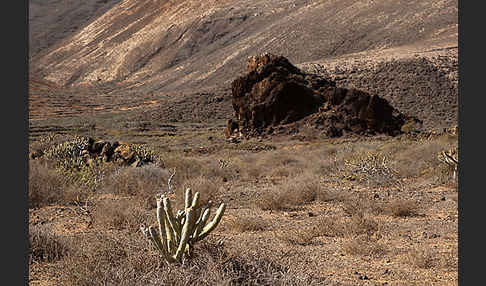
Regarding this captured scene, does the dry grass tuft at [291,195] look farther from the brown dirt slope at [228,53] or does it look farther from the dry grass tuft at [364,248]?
the brown dirt slope at [228,53]

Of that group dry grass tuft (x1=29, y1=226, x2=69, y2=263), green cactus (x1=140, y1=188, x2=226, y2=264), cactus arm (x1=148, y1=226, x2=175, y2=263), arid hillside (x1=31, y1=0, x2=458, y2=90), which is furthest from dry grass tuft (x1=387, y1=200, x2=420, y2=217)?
arid hillside (x1=31, y1=0, x2=458, y2=90)

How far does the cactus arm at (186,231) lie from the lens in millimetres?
3676

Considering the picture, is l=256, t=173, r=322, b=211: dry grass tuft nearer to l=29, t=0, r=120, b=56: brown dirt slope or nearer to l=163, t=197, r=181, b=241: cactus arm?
l=163, t=197, r=181, b=241: cactus arm

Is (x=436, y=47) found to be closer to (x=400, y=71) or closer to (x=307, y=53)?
(x=400, y=71)

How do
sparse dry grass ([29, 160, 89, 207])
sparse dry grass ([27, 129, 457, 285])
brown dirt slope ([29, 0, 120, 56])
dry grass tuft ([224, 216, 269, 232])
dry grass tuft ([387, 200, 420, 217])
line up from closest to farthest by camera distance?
1. sparse dry grass ([27, 129, 457, 285])
2. dry grass tuft ([224, 216, 269, 232])
3. dry grass tuft ([387, 200, 420, 217])
4. sparse dry grass ([29, 160, 89, 207])
5. brown dirt slope ([29, 0, 120, 56])

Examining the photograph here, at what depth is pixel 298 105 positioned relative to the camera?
27.7 meters

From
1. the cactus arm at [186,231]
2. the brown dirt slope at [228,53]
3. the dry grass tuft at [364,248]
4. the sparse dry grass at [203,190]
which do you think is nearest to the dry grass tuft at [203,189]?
the sparse dry grass at [203,190]

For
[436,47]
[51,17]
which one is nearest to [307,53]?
[436,47]

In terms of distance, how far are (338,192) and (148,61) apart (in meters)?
88.5

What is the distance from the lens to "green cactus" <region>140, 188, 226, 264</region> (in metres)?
3.68

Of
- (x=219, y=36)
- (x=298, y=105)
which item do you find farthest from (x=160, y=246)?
(x=219, y=36)

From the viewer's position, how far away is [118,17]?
406 feet

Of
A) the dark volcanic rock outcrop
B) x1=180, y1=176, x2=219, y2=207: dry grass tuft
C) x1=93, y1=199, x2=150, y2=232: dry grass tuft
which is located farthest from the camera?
the dark volcanic rock outcrop

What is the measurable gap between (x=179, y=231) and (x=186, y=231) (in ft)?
0.61
